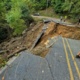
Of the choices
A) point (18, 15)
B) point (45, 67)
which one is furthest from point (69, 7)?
point (45, 67)

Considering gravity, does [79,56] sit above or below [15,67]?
below

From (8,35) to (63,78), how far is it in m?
27.4

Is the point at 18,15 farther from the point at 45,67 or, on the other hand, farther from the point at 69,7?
the point at 45,67

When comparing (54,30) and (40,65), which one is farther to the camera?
(54,30)

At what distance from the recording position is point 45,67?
1078 centimetres

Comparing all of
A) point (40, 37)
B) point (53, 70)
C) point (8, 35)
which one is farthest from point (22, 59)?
point (8, 35)

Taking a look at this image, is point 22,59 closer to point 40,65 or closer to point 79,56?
point 40,65

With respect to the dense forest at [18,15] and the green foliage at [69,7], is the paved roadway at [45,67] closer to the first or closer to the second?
the dense forest at [18,15]

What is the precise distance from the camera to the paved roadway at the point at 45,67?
9.60 metres

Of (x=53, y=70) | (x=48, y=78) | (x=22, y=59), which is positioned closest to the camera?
(x=48, y=78)

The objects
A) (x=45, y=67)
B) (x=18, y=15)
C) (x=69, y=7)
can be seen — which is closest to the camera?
(x=45, y=67)

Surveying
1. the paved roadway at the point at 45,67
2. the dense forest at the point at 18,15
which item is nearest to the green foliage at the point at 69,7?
the dense forest at the point at 18,15

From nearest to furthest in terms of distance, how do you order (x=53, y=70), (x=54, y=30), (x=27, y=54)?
(x=53, y=70)
(x=27, y=54)
(x=54, y=30)

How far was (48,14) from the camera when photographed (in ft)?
188
